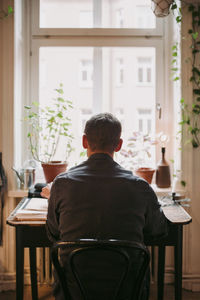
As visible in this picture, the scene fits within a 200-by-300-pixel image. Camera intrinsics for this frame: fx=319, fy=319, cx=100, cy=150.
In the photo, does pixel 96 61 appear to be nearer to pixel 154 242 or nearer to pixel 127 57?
pixel 127 57

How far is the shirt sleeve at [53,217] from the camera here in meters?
1.33

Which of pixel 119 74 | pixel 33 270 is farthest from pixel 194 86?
pixel 33 270

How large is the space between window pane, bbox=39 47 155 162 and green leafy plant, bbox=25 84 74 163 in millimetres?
71

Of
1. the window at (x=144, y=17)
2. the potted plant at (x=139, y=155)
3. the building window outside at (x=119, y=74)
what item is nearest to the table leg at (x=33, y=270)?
the potted plant at (x=139, y=155)

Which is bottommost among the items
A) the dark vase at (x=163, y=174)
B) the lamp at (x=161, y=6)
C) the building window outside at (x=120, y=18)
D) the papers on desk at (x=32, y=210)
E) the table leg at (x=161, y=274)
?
the table leg at (x=161, y=274)

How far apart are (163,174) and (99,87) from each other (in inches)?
35.7

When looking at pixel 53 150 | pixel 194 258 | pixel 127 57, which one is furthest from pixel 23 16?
pixel 194 258

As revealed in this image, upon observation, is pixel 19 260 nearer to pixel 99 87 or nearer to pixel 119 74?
pixel 99 87

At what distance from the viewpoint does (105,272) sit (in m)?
1.24

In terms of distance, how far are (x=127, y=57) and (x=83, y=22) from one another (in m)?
0.48

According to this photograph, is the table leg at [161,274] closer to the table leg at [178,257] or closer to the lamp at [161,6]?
the table leg at [178,257]

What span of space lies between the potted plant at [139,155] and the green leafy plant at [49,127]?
18.4 inches

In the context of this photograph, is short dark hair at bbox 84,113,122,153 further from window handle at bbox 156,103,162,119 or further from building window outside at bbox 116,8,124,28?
building window outside at bbox 116,8,124,28

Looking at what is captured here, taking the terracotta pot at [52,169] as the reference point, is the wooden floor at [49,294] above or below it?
below
